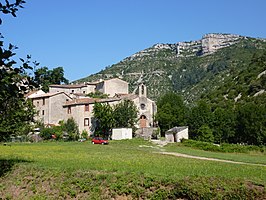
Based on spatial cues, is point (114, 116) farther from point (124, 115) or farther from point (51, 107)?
point (51, 107)

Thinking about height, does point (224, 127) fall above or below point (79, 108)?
below

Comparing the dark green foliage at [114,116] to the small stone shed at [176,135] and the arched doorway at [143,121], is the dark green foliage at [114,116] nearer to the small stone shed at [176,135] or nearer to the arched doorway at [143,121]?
the arched doorway at [143,121]

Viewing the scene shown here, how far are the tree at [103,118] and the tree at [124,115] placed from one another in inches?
36.3

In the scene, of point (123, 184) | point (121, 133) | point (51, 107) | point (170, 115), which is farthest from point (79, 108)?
point (123, 184)

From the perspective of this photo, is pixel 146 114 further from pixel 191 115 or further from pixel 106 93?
pixel 106 93

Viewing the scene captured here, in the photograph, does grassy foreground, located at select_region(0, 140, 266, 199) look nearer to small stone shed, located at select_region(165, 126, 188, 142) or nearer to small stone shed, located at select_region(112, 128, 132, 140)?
small stone shed, located at select_region(165, 126, 188, 142)

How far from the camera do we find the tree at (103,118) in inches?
2537

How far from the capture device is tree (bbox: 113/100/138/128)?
213 ft

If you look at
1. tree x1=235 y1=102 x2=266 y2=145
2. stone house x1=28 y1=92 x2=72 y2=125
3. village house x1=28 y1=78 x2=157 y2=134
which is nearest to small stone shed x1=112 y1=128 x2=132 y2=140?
village house x1=28 y1=78 x2=157 y2=134

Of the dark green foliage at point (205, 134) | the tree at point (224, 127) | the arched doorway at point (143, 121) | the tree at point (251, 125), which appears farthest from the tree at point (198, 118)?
the arched doorway at point (143, 121)

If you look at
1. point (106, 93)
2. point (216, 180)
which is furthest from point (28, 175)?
point (106, 93)

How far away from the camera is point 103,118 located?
212ft

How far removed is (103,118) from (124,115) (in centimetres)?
379

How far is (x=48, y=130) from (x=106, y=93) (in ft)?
98.3
